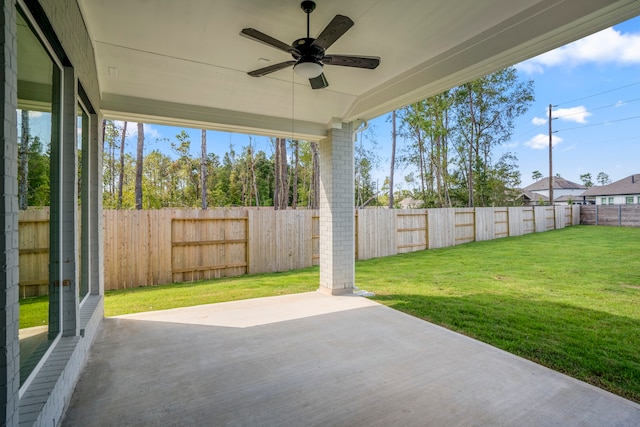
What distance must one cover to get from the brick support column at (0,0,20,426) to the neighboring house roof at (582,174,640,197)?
35.2 m

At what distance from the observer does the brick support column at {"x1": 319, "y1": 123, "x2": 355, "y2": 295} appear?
5.17 meters

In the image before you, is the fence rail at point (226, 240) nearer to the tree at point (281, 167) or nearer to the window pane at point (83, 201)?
the window pane at point (83, 201)

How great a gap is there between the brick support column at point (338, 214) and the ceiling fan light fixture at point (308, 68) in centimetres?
247

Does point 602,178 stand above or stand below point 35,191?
above

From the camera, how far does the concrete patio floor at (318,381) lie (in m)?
2.03

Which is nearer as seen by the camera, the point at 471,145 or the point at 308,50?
the point at 308,50

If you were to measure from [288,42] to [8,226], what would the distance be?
266 cm

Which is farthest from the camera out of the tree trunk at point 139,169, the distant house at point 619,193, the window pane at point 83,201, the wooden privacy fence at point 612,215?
the distant house at point 619,193

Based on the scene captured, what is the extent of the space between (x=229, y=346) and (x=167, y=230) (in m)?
4.14

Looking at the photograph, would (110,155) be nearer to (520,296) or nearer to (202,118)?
(202,118)

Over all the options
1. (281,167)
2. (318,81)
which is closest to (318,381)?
(318,81)

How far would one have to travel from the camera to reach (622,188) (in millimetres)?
26172

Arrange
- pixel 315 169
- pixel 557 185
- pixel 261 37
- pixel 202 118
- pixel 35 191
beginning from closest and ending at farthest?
pixel 35 191
pixel 261 37
pixel 202 118
pixel 315 169
pixel 557 185

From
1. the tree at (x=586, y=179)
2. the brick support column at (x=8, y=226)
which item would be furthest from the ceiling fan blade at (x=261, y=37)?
the tree at (x=586, y=179)
